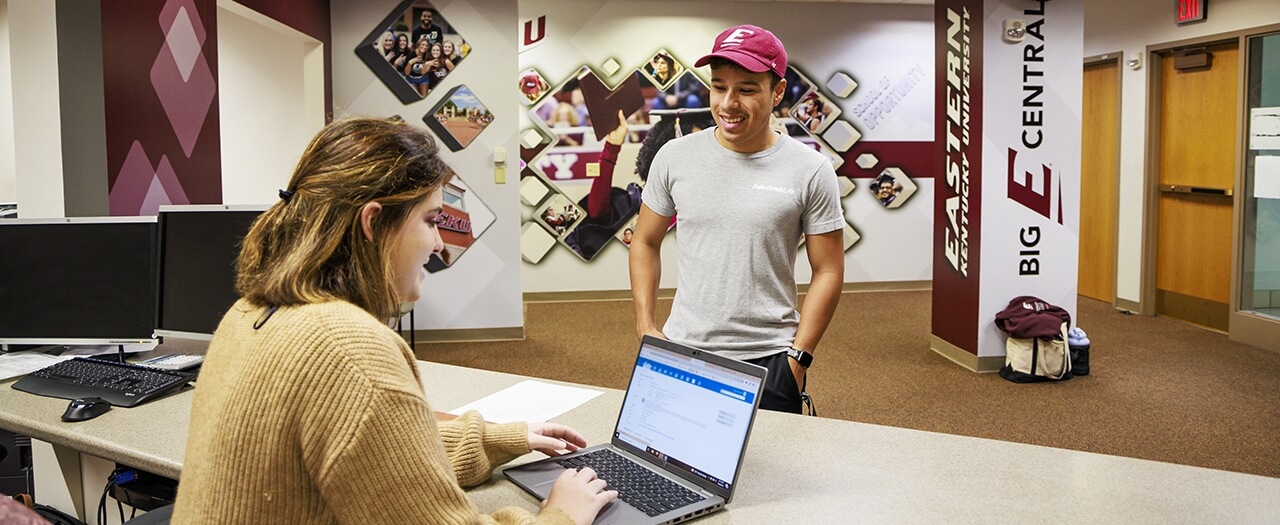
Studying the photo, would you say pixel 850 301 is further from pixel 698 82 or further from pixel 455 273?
pixel 455 273

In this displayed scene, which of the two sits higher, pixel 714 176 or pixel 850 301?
pixel 714 176

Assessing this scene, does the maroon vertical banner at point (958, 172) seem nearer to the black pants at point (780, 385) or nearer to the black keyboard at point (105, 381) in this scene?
the black pants at point (780, 385)

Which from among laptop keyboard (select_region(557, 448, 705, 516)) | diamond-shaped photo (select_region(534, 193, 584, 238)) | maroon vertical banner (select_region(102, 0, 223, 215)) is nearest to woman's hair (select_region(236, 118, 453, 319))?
laptop keyboard (select_region(557, 448, 705, 516))

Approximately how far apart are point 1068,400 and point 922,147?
4.10 metres

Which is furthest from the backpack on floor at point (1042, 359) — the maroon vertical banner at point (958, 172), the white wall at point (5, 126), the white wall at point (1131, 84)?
the white wall at point (5, 126)

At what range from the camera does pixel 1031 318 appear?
206 inches

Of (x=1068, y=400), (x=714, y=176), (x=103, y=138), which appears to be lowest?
(x=1068, y=400)

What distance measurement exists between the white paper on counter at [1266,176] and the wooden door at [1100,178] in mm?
1421

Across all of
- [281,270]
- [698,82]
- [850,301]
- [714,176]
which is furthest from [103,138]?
[850,301]

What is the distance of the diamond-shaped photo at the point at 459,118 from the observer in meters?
6.31

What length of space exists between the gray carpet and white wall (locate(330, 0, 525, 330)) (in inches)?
11.2

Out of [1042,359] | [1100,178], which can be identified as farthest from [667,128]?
[1042,359]

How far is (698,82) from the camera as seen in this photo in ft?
26.5

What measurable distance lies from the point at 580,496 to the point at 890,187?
24.9 feet
